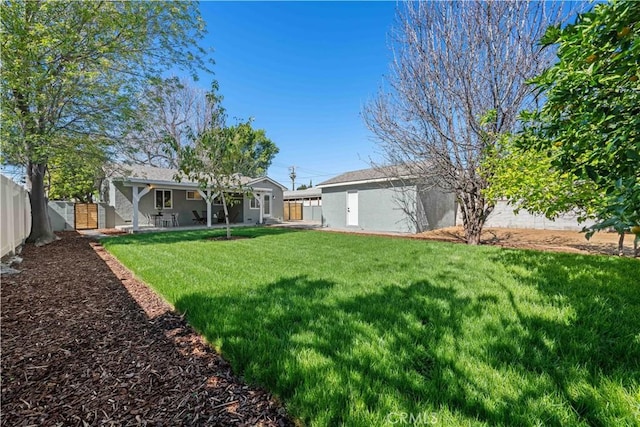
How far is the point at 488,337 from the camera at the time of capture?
2646mm

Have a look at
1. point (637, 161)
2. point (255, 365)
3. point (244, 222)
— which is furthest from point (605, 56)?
point (244, 222)

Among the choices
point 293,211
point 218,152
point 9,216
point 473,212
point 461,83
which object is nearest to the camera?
point 9,216

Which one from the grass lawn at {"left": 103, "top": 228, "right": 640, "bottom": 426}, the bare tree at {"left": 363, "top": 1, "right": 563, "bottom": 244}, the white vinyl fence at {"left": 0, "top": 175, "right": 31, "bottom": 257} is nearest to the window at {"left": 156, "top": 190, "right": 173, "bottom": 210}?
the white vinyl fence at {"left": 0, "top": 175, "right": 31, "bottom": 257}

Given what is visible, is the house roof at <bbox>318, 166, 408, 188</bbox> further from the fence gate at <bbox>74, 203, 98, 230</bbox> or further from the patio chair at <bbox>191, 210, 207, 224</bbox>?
the fence gate at <bbox>74, 203, 98, 230</bbox>

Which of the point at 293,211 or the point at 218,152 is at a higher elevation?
the point at 218,152

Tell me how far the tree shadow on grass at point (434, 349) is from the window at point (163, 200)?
15.4 metres

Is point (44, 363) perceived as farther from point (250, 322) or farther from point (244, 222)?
point (244, 222)

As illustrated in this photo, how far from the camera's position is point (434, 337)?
269 cm

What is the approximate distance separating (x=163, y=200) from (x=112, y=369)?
16827 mm

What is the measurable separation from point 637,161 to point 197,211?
19820 millimetres

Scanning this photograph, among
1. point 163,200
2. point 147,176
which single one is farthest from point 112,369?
point 163,200

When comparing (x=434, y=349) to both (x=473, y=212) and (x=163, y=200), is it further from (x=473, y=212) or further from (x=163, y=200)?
Answer: (x=163, y=200)

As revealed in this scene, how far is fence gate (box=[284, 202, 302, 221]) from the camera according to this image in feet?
90.4

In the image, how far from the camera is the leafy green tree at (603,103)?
1569 millimetres
